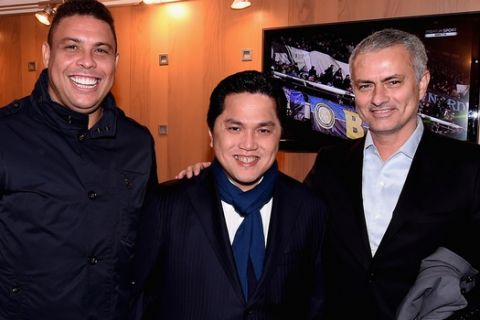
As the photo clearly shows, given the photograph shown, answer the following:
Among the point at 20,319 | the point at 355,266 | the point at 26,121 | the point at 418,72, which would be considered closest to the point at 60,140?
the point at 26,121

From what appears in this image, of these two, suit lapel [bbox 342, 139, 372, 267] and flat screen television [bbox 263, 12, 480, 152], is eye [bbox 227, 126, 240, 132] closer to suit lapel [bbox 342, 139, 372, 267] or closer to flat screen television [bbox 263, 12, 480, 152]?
suit lapel [bbox 342, 139, 372, 267]

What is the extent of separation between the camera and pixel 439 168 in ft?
5.39

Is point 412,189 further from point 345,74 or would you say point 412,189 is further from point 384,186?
point 345,74

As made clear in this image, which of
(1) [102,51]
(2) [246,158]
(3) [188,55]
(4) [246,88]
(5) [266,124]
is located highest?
(3) [188,55]

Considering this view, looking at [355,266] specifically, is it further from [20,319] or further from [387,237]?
[20,319]

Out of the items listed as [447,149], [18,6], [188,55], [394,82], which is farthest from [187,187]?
[18,6]

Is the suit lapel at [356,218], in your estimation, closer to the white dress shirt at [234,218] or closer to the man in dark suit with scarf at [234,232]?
the man in dark suit with scarf at [234,232]

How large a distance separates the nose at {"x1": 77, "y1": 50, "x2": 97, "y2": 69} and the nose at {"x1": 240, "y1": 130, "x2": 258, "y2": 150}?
64 centimetres

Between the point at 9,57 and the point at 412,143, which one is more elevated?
the point at 9,57

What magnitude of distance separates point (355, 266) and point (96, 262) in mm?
912

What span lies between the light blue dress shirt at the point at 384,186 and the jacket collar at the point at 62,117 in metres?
0.98

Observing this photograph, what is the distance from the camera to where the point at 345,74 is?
14.0ft

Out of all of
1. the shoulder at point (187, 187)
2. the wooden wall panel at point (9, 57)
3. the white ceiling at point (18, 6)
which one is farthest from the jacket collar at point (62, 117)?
the wooden wall panel at point (9, 57)

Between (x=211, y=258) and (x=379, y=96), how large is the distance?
0.85 m
